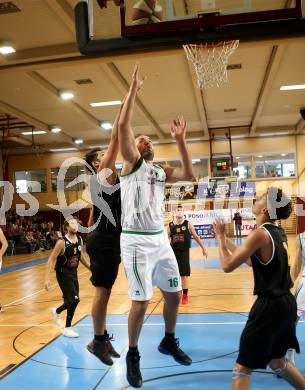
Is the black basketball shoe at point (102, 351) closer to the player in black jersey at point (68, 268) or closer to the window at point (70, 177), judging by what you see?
the player in black jersey at point (68, 268)

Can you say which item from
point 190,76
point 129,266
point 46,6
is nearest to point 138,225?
point 129,266

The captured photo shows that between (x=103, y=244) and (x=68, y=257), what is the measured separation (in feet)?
8.95

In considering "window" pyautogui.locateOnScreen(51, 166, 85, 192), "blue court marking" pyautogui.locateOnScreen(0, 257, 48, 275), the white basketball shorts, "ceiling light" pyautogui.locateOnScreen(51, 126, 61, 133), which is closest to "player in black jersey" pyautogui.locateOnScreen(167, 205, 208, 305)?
the white basketball shorts

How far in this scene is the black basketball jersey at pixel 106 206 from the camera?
4.06 m

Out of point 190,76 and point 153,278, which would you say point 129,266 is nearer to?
point 153,278

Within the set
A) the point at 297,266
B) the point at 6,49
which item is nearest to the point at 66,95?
the point at 6,49

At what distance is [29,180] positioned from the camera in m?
28.4

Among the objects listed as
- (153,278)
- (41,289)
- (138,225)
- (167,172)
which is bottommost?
(41,289)

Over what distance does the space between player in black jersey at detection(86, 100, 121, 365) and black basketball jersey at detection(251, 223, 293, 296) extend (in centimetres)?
132

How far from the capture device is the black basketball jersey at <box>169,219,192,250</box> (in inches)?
341

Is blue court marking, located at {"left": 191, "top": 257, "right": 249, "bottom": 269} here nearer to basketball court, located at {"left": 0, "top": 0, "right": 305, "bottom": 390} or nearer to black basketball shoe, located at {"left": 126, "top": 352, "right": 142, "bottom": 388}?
basketball court, located at {"left": 0, "top": 0, "right": 305, "bottom": 390}

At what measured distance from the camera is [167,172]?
13.2ft

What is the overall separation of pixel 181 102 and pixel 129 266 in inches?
558

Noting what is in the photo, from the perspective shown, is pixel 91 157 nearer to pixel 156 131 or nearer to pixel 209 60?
pixel 209 60
